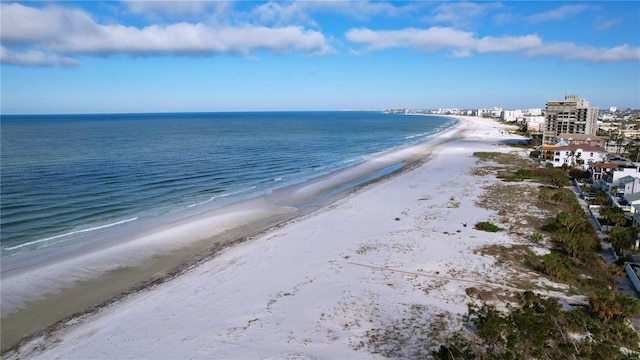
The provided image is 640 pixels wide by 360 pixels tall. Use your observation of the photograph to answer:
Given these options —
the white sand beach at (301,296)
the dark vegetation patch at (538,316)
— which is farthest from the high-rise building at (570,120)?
the white sand beach at (301,296)

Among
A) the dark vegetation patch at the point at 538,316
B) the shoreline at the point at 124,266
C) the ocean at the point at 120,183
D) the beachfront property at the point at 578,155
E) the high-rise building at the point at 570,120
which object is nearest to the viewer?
the dark vegetation patch at the point at 538,316

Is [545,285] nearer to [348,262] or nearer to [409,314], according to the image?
[409,314]

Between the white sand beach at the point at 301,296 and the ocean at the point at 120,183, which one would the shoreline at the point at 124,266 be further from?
the ocean at the point at 120,183

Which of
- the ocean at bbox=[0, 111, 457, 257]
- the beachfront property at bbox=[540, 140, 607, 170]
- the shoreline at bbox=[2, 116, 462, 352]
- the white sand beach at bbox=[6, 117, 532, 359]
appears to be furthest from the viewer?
the beachfront property at bbox=[540, 140, 607, 170]

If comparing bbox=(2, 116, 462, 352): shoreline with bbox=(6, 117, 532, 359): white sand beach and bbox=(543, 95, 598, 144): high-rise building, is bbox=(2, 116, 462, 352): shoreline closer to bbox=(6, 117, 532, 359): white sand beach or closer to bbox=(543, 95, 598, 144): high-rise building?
bbox=(6, 117, 532, 359): white sand beach

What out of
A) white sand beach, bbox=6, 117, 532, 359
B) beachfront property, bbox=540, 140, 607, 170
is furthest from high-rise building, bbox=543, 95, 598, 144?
white sand beach, bbox=6, 117, 532, 359
